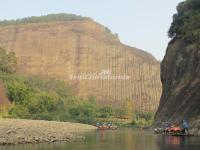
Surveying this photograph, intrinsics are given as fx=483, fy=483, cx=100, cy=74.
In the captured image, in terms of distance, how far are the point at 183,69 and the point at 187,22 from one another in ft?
29.9

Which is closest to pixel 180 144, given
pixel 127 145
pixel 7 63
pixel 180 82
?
pixel 127 145

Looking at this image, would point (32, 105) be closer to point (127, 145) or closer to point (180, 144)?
point (127, 145)

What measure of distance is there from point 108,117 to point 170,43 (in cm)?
7337

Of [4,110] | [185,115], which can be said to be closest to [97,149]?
[185,115]

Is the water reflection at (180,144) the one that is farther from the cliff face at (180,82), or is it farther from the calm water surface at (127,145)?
the cliff face at (180,82)

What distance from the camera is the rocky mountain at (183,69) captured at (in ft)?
203

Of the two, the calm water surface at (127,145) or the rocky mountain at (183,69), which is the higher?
the rocky mountain at (183,69)

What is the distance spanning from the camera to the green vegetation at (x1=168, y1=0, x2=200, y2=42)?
251ft

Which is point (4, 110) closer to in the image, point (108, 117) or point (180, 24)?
point (180, 24)

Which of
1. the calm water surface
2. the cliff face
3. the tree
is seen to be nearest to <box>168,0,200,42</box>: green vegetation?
the cliff face

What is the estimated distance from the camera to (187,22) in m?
81.1

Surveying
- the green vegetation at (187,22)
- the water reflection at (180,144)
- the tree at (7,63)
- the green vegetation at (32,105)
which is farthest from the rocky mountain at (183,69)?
the tree at (7,63)

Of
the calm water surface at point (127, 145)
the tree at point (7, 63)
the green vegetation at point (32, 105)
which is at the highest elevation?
the tree at point (7, 63)

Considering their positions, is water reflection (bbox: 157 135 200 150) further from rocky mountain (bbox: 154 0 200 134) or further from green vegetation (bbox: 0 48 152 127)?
green vegetation (bbox: 0 48 152 127)
